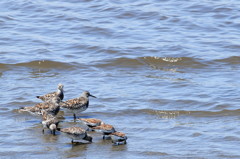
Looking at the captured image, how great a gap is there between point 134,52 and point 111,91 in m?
3.87

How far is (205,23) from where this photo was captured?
20.2 metres

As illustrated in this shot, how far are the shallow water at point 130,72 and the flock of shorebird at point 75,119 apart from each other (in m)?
0.17

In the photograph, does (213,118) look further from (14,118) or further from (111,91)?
(14,118)

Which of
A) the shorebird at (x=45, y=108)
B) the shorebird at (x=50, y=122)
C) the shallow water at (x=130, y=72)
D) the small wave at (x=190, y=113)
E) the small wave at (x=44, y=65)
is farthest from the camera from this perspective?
the small wave at (x=44, y=65)

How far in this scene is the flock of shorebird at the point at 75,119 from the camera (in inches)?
385

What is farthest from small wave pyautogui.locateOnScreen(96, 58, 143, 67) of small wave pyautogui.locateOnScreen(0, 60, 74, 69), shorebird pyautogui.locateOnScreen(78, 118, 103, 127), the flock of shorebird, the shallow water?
shorebird pyautogui.locateOnScreen(78, 118, 103, 127)

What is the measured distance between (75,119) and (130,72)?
3.90m

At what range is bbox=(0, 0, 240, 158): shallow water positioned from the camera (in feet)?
32.6

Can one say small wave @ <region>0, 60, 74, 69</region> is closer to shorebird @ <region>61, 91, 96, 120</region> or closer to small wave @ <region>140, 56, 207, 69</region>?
small wave @ <region>140, 56, 207, 69</region>

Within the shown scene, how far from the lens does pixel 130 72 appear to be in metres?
15.3

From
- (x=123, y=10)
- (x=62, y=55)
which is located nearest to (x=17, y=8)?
(x=123, y=10)

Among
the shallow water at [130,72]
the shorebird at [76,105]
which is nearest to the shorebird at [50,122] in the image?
the shallow water at [130,72]

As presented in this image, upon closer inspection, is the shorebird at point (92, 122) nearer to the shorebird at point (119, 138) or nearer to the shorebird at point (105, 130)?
the shorebird at point (105, 130)

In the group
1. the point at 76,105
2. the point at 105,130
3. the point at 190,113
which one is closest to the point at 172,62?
the point at 190,113
